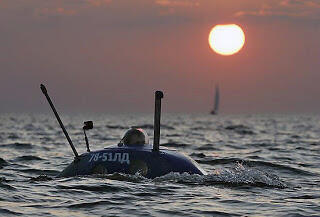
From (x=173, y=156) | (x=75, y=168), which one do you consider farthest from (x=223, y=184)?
(x=75, y=168)

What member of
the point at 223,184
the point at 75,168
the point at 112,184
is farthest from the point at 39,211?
the point at 223,184

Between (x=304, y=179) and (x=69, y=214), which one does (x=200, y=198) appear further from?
(x=304, y=179)

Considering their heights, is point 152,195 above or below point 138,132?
below

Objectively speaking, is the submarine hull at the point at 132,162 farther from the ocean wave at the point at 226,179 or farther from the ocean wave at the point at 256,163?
the ocean wave at the point at 256,163

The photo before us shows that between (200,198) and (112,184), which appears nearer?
(200,198)

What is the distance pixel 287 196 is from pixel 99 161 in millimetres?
4177

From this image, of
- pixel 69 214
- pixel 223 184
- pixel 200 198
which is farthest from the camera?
pixel 223 184

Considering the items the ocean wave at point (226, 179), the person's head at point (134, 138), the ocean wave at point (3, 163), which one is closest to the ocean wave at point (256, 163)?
the ocean wave at point (226, 179)

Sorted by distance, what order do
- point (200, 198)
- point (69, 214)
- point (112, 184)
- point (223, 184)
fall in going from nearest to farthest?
point (69, 214) → point (200, 198) → point (112, 184) → point (223, 184)

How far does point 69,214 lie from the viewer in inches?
412

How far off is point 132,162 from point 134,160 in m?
0.07

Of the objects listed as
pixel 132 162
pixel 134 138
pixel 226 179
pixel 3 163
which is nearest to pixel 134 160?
pixel 132 162

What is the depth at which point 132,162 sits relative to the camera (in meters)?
13.8

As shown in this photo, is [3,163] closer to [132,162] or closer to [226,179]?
[132,162]
